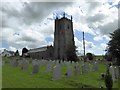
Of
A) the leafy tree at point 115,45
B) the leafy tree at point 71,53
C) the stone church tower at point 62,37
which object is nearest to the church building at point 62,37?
the stone church tower at point 62,37

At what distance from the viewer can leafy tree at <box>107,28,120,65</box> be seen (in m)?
38.5

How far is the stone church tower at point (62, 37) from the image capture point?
86.6 metres

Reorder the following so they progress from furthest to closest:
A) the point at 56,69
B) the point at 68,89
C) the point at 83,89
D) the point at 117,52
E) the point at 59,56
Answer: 1. the point at 59,56
2. the point at 117,52
3. the point at 56,69
4. the point at 83,89
5. the point at 68,89

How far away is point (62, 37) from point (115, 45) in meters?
50.4

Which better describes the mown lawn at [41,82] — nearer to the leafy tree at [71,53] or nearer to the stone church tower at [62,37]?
the leafy tree at [71,53]

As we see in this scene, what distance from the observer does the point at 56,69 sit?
1764 centimetres

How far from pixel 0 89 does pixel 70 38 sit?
7712cm

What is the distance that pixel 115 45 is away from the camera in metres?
39.3

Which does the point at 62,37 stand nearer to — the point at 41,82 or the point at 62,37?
the point at 62,37

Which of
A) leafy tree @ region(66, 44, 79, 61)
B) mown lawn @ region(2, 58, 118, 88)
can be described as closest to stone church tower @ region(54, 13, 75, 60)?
leafy tree @ region(66, 44, 79, 61)

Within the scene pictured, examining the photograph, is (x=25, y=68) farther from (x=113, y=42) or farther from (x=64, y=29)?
(x=64, y=29)

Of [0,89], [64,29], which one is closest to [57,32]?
[64,29]

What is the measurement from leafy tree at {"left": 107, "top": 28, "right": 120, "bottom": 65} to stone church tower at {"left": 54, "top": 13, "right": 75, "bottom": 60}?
43.3 metres

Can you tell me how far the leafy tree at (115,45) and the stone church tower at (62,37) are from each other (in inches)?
1704
